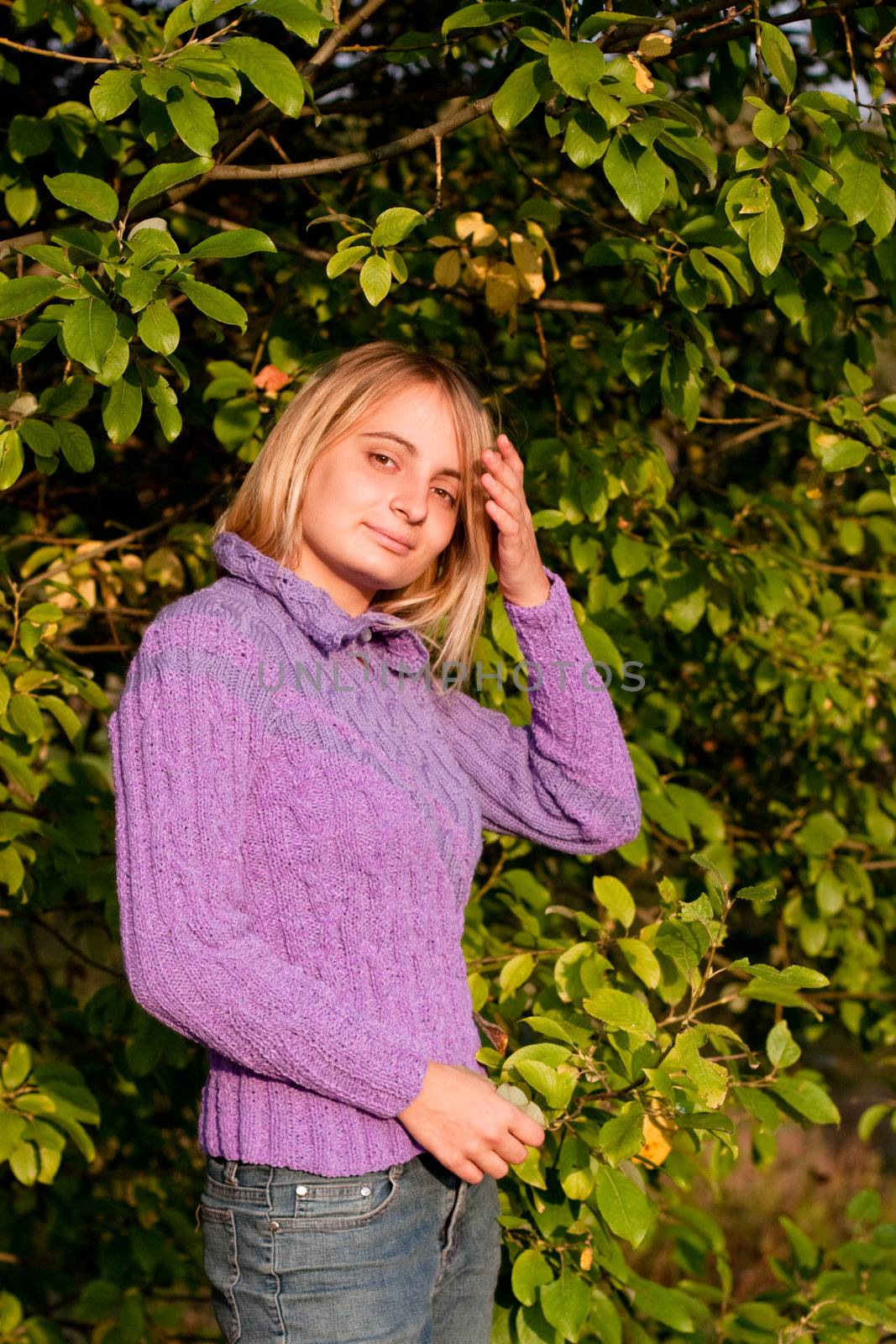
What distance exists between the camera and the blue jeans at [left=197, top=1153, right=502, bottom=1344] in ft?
4.54

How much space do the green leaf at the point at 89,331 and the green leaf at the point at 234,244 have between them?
12 cm

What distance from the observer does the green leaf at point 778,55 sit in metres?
1.53

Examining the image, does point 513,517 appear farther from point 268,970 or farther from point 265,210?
point 265,210

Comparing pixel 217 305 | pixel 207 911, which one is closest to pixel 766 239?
pixel 217 305

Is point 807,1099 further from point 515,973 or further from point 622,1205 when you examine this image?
point 515,973

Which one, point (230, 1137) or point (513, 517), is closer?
point (230, 1137)

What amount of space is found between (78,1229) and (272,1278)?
1492 mm

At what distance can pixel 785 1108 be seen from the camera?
1889 mm

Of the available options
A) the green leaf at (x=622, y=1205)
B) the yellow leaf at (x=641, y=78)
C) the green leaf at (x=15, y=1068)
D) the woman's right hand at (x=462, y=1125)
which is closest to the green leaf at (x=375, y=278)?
the yellow leaf at (x=641, y=78)

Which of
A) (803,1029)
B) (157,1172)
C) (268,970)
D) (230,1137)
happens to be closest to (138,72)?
(268,970)

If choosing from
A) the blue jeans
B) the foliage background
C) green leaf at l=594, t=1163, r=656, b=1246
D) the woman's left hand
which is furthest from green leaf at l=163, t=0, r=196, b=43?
green leaf at l=594, t=1163, r=656, b=1246

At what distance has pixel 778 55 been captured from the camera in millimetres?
1539

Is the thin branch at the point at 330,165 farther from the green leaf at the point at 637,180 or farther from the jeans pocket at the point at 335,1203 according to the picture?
the jeans pocket at the point at 335,1203

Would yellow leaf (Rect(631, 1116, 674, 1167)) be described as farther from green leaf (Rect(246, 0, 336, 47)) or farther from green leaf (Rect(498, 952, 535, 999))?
green leaf (Rect(246, 0, 336, 47))
